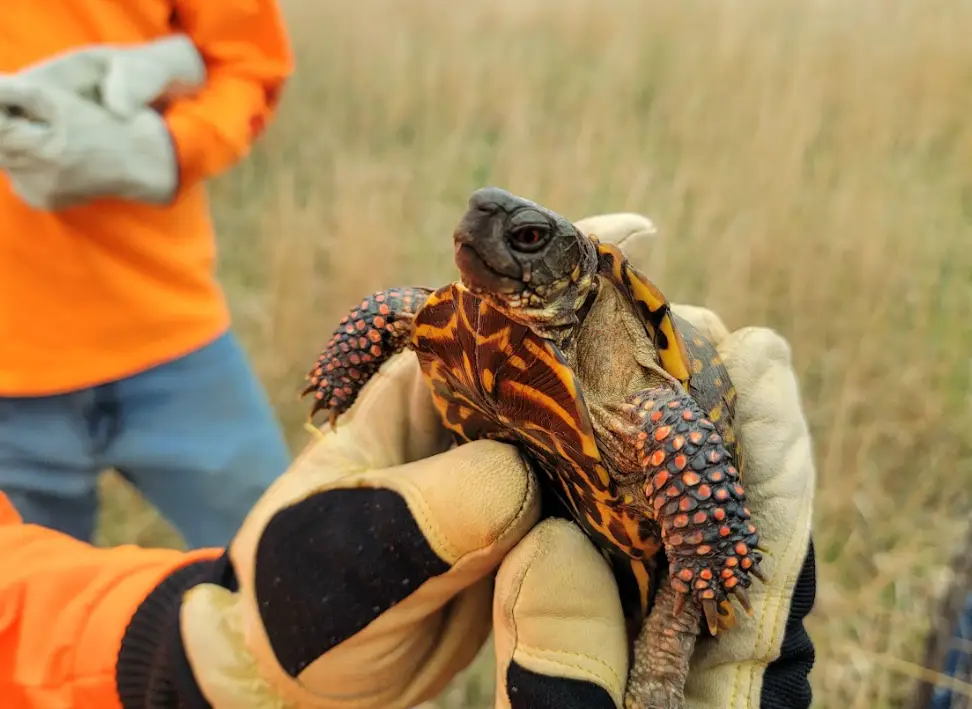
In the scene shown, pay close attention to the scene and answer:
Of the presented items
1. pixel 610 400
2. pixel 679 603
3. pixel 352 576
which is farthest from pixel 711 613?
pixel 352 576

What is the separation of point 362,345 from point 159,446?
0.55 meters

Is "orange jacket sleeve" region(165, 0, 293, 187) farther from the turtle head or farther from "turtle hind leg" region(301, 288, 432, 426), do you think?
the turtle head

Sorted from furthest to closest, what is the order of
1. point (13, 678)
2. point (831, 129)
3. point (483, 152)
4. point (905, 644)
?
point (483, 152) < point (831, 129) < point (905, 644) < point (13, 678)

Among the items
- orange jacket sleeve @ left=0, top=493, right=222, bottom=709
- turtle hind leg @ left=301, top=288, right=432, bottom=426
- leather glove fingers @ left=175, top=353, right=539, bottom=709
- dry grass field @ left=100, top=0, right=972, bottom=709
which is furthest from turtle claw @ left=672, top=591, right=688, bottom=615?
dry grass field @ left=100, top=0, right=972, bottom=709

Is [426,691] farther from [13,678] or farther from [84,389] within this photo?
[84,389]

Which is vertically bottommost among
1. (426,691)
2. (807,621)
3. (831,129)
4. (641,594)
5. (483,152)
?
(807,621)

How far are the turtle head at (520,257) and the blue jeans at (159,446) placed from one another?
0.79 metres

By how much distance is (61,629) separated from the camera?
84 centimetres

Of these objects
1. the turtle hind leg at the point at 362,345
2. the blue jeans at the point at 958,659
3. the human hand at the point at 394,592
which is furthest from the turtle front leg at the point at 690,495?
the blue jeans at the point at 958,659

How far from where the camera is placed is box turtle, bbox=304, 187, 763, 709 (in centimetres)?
76

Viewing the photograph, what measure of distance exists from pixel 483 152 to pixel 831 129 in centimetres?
133

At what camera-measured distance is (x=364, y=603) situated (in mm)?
809

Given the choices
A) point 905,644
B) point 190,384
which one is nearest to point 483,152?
point 190,384

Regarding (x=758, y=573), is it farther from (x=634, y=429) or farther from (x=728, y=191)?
(x=728, y=191)
